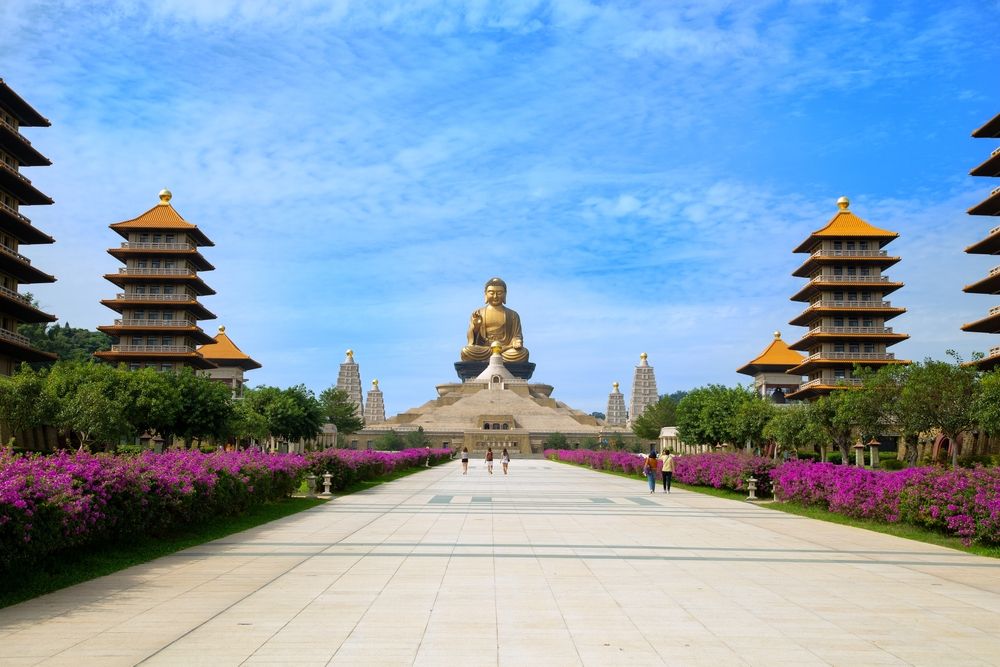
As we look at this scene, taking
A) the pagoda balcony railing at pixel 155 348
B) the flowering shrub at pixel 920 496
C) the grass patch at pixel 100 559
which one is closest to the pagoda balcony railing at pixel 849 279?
the flowering shrub at pixel 920 496

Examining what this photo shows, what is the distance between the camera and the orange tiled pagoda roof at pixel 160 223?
59.9 meters

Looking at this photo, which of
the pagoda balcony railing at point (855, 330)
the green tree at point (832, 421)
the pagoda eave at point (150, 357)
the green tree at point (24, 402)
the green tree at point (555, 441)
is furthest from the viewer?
the green tree at point (555, 441)

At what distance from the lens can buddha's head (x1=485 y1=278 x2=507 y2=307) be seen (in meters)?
110

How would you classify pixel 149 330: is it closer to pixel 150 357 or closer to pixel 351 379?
pixel 150 357

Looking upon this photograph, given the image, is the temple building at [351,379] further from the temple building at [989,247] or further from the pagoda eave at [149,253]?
the temple building at [989,247]

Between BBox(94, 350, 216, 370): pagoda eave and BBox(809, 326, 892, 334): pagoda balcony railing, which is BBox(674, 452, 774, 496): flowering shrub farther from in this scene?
BBox(94, 350, 216, 370): pagoda eave

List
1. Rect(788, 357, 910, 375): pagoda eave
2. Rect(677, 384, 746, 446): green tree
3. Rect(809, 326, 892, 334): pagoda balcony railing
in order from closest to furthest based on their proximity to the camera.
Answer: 1. Rect(677, 384, 746, 446): green tree
2. Rect(788, 357, 910, 375): pagoda eave
3. Rect(809, 326, 892, 334): pagoda balcony railing

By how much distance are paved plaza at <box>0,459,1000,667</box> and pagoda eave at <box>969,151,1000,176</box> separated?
34.0m

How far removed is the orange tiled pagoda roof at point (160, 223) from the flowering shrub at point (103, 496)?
45.6 meters

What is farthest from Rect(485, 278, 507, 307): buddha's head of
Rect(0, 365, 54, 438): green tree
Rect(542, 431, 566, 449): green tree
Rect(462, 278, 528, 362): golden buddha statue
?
Rect(0, 365, 54, 438): green tree

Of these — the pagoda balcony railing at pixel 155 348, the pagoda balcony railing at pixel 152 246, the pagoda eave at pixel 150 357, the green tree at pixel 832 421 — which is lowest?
the green tree at pixel 832 421

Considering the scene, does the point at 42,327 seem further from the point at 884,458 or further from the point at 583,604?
the point at 583,604

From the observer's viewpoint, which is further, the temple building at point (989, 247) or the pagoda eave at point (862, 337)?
the pagoda eave at point (862, 337)

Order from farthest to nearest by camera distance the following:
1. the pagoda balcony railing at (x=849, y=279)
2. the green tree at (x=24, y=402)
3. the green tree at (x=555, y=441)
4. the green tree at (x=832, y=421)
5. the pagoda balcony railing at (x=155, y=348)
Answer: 1. the green tree at (x=555, y=441)
2. the pagoda balcony railing at (x=155, y=348)
3. the pagoda balcony railing at (x=849, y=279)
4. the green tree at (x=832, y=421)
5. the green tree at (x=24, y=402)
